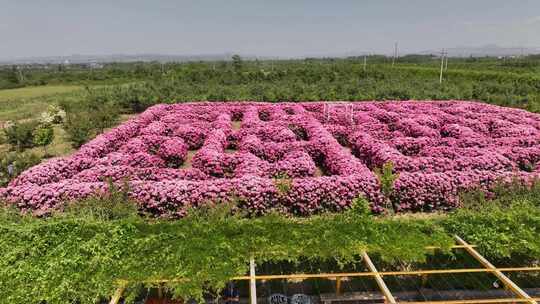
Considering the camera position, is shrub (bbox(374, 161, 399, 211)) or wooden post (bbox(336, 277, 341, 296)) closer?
wooden post (bbox(336, 277, 341, 296))

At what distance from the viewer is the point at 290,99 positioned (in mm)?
23547

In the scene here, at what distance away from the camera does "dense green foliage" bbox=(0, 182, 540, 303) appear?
458 centimetres

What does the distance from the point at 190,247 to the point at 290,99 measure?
19263 millimetres

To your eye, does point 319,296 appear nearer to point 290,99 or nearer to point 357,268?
point 357,268

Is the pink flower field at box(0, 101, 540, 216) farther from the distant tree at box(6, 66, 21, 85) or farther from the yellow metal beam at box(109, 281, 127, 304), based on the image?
the distant tree at box(6, 66, 21, 85)

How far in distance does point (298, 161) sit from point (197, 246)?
201 inches

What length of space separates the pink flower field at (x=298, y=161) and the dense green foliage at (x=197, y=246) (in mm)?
1842

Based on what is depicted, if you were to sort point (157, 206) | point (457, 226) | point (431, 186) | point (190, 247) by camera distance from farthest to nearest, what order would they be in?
point (431, 186) → point (157, 206) → point (457, 226) → point (190, 247)

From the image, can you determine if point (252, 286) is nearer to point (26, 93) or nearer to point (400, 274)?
point (400, 274)

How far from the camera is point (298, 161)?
975 cm

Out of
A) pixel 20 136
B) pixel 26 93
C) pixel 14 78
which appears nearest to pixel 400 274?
pixel 20 136

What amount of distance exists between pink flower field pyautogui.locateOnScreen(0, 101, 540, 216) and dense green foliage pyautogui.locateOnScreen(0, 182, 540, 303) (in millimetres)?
1842

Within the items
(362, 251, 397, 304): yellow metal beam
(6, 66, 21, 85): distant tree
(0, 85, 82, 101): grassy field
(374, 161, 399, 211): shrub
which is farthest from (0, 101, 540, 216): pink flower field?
(6, 66, 21, 85): distant tree

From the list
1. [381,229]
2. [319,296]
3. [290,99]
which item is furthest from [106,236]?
[290,99]
